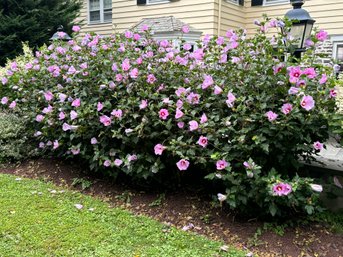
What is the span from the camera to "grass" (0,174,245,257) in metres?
2.63

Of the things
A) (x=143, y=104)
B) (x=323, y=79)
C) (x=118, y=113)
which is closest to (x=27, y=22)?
(x=118, y=113)

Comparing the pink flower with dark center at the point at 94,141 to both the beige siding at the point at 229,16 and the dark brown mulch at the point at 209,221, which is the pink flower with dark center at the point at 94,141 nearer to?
the dark brown mulch at the point at 209,221

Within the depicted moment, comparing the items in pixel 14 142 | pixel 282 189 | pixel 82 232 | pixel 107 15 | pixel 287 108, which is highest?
pixel 107 15

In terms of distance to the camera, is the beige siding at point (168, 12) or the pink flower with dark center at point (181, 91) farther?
the beige siding at point (168, 12)

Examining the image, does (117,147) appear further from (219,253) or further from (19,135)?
(19,135)

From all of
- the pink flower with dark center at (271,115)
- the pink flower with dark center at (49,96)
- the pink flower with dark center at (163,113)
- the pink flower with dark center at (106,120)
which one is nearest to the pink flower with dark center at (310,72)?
the pink flower with dark center at (271,115)

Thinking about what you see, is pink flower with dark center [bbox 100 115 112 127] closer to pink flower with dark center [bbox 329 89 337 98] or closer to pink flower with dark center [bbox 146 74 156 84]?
pink flower with dark center [bbox 146 74 156 84]

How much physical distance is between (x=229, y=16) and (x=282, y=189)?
6.81 m

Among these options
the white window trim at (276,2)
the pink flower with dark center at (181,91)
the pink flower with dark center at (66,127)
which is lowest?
the pink flower with dark center at (66,127)

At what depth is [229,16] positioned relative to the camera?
859cm

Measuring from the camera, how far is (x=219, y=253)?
2637 mm

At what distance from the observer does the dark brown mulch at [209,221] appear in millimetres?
2729

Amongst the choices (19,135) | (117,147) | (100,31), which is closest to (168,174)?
(117,147)

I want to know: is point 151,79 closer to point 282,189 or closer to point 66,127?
point 66,127
